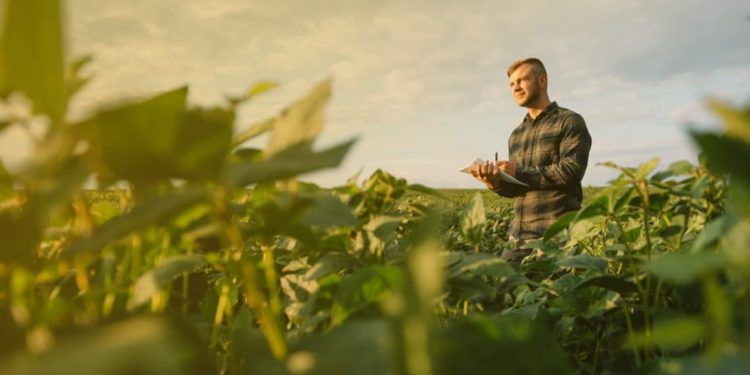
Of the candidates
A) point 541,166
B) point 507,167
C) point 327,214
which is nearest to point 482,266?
point 327,214

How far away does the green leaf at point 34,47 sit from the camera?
347 mm

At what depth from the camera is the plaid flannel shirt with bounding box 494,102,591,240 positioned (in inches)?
208

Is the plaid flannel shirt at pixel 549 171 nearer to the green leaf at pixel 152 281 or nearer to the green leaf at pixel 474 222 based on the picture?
the green leaf at pixel 474 222

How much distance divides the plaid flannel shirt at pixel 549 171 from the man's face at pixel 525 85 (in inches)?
12.0

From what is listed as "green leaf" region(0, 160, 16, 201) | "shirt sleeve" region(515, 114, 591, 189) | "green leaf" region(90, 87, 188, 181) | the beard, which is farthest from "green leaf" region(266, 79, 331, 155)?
the beard

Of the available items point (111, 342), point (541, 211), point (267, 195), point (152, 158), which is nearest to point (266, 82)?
point (267, 195)

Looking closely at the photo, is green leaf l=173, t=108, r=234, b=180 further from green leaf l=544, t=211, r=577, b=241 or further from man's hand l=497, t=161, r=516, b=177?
man's hand l=497, t=161, r=516, b=177

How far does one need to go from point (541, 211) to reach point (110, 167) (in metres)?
5.41

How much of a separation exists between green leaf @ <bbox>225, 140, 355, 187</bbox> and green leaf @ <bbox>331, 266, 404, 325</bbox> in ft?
0.66

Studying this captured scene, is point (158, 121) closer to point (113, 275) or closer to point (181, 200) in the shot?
point (181, 200)

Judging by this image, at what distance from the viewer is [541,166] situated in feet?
18.8

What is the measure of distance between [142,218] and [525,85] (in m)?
6.25

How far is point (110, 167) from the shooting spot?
1.38 feet

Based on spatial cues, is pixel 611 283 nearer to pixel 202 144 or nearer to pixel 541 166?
pixel 202 144
